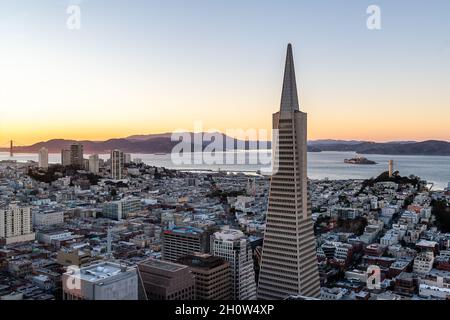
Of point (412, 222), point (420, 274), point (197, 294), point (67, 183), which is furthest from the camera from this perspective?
point (67, 183)

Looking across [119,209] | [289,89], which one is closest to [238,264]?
[289,89]

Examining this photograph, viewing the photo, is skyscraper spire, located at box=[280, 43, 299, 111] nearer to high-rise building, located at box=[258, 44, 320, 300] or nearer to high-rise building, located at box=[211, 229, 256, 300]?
high-rise building, located at box=[258, 44, 320, 300]

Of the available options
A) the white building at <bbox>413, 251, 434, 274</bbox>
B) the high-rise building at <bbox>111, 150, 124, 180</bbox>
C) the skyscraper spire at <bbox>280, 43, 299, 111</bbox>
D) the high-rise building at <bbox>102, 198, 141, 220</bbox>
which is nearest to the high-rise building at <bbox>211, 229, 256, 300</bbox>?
the skyscraper spire at <bbox>280, 43, 299, 111</bbox>

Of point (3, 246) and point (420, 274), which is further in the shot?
point (3, 246)

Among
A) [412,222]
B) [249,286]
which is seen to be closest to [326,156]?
[412,222]

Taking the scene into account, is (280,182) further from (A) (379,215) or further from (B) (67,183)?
(B) (67,183)
